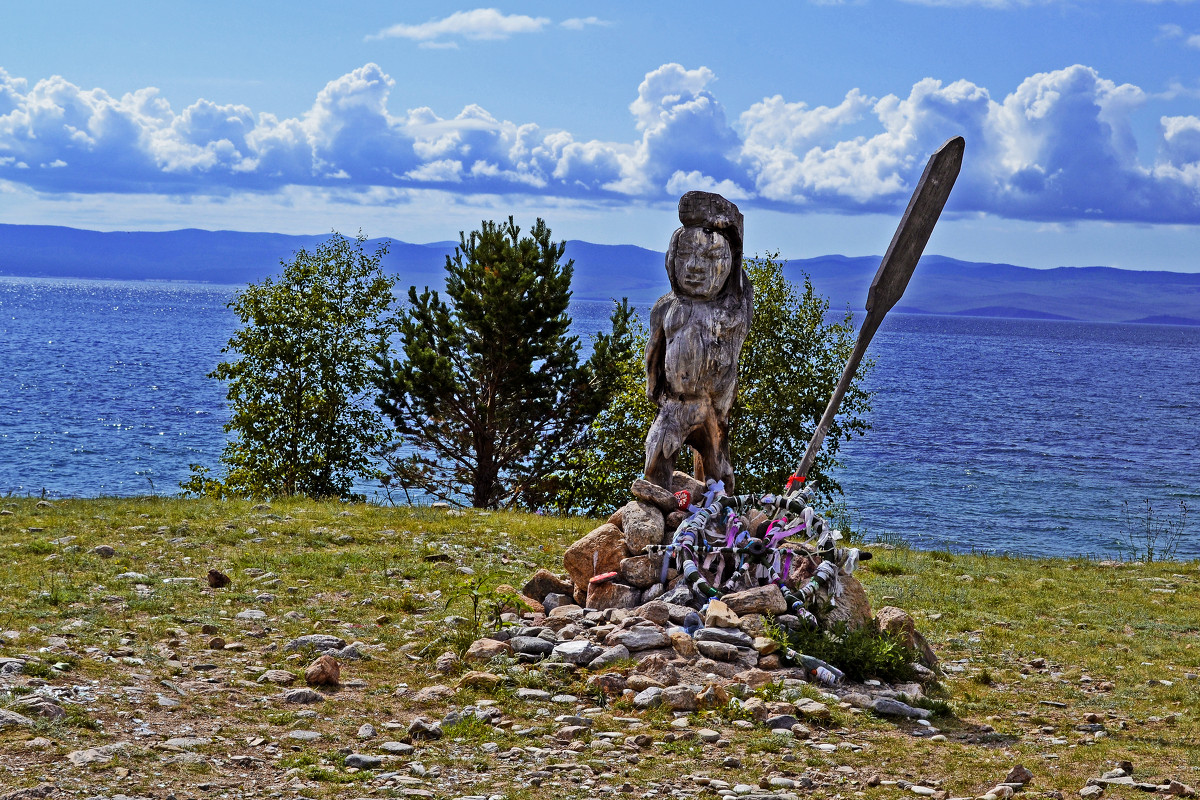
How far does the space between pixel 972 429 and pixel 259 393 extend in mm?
58718

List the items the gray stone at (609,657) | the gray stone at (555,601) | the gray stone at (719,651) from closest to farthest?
the gray stone at (609,657)
the gray stone at (719,651)
the gray stone at (555,601)

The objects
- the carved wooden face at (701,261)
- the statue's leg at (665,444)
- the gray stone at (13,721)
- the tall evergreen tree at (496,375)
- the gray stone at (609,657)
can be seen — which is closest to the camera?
the gray stone at (13,721)

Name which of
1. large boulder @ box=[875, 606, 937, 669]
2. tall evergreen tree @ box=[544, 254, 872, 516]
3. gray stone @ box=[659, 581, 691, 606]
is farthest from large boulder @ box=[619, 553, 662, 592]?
tall evergreen tree @ box=[544, 254, 872, 516]

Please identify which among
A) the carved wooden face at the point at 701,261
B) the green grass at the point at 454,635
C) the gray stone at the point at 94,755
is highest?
the carved wooden face at the point at 701,261

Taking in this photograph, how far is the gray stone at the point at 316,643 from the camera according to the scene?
10.7 metres

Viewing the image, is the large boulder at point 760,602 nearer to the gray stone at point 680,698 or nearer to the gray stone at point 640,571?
the gray stone at point 640,571

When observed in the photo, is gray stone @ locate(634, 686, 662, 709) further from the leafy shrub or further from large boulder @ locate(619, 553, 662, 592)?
large boulder @ locate(619, 553, 662, 592)

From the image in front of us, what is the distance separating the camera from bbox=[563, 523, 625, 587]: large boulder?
12.3 meters

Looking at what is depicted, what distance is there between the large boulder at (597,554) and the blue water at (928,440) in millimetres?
13058

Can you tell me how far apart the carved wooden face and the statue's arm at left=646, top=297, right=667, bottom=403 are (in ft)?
1.64

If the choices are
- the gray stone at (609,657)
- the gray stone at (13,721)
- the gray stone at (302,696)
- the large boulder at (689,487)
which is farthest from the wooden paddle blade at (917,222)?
the gray stone at (13,721)

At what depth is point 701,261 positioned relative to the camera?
41.2 ft

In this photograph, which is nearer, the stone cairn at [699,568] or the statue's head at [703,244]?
the stone cairn at [699,568]

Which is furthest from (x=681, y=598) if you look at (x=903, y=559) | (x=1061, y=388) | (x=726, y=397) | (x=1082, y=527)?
(x=1061, y=388)
